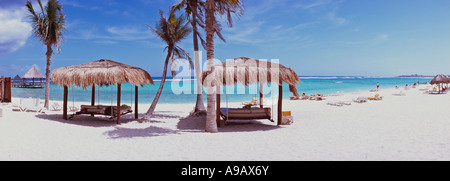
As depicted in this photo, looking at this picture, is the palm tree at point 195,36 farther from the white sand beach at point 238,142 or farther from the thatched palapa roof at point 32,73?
the thatched palapa roof at point 32,73

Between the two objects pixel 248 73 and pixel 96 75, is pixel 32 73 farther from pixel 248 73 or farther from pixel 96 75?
pixel 248 73

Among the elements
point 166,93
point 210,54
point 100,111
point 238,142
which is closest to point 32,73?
point 166,93

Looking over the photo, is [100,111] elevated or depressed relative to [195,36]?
depressed

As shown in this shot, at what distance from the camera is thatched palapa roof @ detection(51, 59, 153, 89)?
353 inches

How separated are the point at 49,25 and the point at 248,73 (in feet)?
39.3

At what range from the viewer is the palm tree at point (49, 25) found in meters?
13.5

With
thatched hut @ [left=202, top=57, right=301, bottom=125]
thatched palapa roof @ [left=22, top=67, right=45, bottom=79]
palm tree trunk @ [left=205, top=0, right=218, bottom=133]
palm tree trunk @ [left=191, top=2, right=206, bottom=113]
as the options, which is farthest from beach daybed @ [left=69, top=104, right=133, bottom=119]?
thatched palapa roof @ [left=22, top=67, right=45, bottom=79]

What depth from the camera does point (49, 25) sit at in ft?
45.2

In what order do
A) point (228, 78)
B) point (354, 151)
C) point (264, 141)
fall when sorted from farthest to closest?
point (228, 78) → point (264, 141) → point (354, 151)

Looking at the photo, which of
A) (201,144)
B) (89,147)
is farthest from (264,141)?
(89,147)

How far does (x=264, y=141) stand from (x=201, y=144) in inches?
64.0
